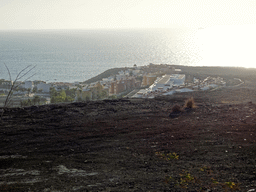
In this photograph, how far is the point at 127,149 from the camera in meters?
8.22

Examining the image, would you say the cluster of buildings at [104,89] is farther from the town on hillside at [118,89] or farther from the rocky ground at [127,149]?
the rocky ground at [127,149]

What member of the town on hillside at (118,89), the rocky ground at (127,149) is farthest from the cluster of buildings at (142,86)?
the rocky ground at (127,149)

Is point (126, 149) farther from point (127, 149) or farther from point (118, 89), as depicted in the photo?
Result: point (118, 89)

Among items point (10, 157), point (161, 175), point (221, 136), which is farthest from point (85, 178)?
point (221, 136)

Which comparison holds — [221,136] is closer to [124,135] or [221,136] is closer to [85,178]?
[124,135]

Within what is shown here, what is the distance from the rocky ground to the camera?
6078 millimetres

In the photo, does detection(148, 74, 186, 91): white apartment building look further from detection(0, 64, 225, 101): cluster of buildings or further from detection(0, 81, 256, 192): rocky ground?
detection(0, 81, 256, 192): rocky ground

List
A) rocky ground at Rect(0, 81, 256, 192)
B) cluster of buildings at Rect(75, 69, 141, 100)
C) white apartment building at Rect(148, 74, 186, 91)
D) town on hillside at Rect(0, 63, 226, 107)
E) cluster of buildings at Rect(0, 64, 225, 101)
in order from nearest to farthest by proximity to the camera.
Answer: rocky ground at Rect(0, 81, 256, 192), town on hillside at Rect(0, 63, 226, 107), cluster of buildings at Rect(0, 64, 225, 101), white apartment building at Rect(148, 74, 186, 91), cluster of buildings at Rect(75, 69, 141, 100)

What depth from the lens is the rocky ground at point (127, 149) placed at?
608 cm

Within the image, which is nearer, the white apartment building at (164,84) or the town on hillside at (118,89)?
the town on hillside at (118,89)

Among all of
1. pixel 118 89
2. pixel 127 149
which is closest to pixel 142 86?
pixel 118 89

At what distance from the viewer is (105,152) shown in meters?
8.00

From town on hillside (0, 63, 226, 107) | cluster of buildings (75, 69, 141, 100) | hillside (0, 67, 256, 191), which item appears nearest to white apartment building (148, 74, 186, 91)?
town on hillside (0, 63, 226, 107)

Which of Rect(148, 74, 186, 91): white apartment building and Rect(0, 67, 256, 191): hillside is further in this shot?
Rect(148, 74, 186, 91): white apartment building
